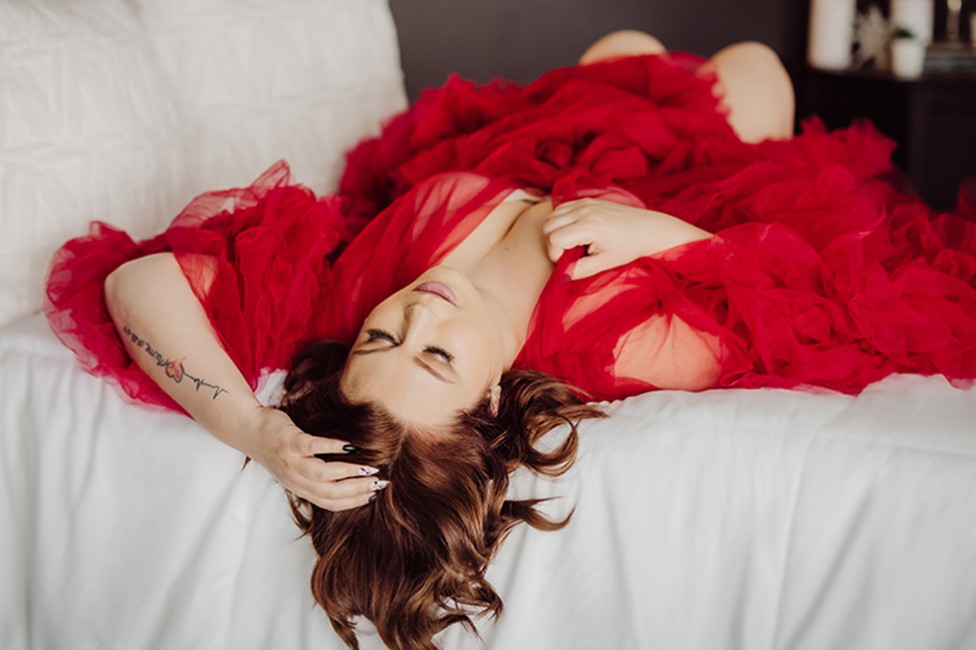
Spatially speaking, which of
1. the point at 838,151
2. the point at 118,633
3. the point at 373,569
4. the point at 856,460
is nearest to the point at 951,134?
the point at 838,151

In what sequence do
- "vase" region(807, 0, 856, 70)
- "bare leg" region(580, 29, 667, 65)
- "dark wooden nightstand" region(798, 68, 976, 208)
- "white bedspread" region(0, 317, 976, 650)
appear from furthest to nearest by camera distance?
"vase" region(807, 0, 856, 70) < "dark wooden nightstand" region(798, 68, 976, 208) < "bare leg" region(580, 29, 667, 65) < "white bedspread" region(0, 317, 976, 650)

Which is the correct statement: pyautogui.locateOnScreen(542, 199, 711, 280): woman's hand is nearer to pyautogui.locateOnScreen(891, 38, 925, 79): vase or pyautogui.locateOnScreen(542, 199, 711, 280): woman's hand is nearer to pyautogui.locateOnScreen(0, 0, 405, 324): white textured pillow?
pyautogui.locateOnScreen(0, 0, 405, 324): white textured pillow

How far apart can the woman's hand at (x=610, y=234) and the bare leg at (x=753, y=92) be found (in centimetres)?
71

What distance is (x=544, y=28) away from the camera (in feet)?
9.62

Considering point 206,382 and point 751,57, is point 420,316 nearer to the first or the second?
point 206,382

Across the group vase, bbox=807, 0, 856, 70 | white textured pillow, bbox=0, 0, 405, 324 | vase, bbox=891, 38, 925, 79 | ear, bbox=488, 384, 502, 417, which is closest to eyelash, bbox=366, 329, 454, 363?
ear, bbox=488, 384, 502, 417

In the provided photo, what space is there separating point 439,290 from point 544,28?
1.88m

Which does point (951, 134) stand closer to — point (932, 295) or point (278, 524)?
point (932, 295)

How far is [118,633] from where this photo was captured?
1.33 m

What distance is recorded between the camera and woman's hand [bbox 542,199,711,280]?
1394 mm

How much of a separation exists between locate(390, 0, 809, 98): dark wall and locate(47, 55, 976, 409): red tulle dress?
51.5 inches

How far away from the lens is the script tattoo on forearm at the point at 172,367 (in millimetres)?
1257

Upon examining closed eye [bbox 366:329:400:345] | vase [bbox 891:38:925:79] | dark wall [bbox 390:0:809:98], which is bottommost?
vase [bbox 891:38:925:79]

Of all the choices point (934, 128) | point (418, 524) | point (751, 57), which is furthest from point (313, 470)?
point (934, 128)
